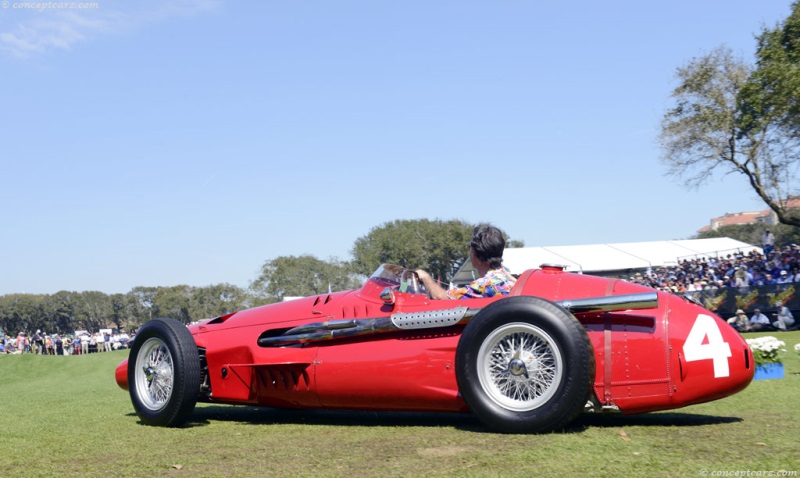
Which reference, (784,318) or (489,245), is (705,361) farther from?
(784,318)

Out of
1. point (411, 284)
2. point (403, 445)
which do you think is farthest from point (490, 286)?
point (403, 445)

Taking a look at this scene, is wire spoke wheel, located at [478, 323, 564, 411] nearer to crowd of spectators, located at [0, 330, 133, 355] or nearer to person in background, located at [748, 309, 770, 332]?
person in background, located at [748, 309, 770, 332]

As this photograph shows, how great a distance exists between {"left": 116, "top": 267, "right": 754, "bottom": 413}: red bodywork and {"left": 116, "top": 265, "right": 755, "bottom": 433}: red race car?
0.03ft

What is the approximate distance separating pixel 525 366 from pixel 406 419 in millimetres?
1646

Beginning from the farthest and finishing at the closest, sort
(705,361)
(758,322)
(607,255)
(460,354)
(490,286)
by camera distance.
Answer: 1. (607,255)
2. (758,322)
3. (490,286)
4. (460,354)
5. (705,361)

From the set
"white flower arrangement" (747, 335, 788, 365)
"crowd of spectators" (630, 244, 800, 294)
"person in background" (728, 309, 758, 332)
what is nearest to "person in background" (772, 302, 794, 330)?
"person in background" (728, 309, 758, 332)

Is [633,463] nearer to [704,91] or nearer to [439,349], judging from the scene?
[439,349]

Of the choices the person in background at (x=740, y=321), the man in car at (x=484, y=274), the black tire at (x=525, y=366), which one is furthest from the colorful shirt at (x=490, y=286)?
the person in background at (x=740, y=321)

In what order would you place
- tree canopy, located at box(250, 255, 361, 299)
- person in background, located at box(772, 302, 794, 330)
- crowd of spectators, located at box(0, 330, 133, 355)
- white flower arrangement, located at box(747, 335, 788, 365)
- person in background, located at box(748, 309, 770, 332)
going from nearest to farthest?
1. white flower arrangement, located at box(747, 335, 788, 365)
2. person in background, located at box(772, 302, 794, 330)
3. person in background, located at box(748, 309, 770, 332)
4. crowd of spectators, located at box(0, 330, 133, 355)
5. tree canopy, located at box(250, 255, 361, 299)

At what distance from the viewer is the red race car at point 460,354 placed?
17.6 feet

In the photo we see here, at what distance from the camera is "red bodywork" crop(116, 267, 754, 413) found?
5395 mm

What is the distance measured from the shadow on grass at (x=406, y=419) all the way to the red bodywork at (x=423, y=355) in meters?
0.22

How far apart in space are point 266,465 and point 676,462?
2.44 m

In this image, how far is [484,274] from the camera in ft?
21.9
